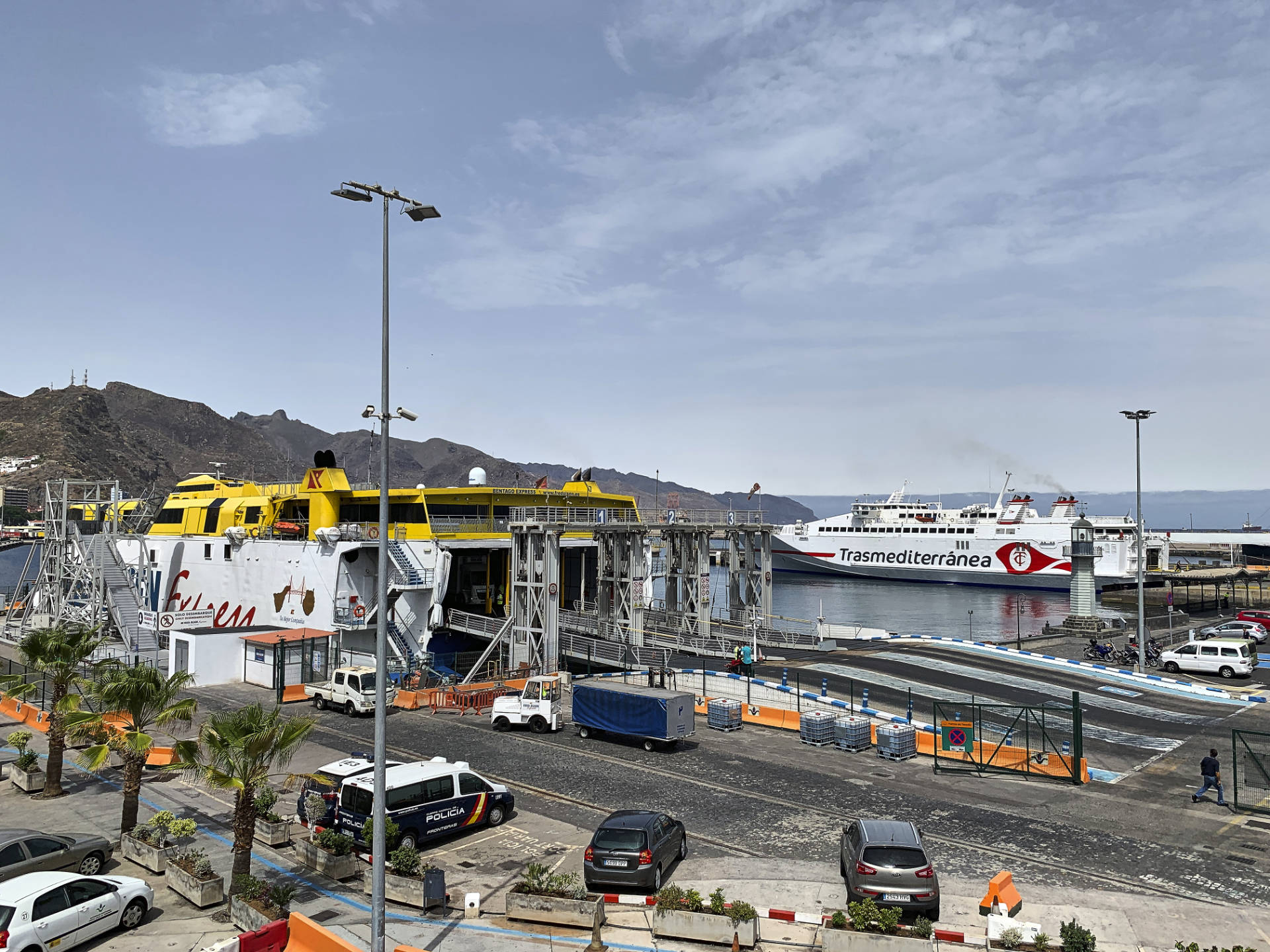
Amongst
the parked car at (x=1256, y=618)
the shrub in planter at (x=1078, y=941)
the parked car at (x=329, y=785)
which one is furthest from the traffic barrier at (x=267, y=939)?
the parked car at (x=1256, y=618)

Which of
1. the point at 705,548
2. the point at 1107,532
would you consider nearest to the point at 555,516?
the point at 705,548

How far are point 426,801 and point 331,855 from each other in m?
2.28

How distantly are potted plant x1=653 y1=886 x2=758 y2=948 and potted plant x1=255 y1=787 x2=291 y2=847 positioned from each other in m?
9.00

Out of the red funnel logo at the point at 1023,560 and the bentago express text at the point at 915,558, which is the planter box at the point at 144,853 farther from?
the bentago express text at the point at 915,558

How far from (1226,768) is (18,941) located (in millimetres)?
28042

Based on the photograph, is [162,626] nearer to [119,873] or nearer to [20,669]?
[20,669]

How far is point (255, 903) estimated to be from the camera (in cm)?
1371

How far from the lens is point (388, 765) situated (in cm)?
1895

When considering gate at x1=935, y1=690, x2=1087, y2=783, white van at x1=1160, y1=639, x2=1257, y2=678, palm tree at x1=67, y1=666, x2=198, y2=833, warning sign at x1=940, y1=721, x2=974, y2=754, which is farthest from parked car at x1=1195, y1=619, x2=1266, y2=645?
palm tree at x1=67, y1=666, x2=198, y2=833

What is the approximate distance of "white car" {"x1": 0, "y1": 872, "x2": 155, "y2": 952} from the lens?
1240 cm

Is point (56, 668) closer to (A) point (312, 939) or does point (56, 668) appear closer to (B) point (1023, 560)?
(A) point (312, 939)

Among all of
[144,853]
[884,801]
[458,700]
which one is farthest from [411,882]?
[458,700]

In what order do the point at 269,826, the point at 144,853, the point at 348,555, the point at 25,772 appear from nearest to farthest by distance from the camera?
1. the point at 144,853
2. the point at 269,826
3. the point at 25,772
4. the point at 348,555

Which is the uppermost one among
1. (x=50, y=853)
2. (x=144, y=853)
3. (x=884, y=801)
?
(x=50, y=853)
